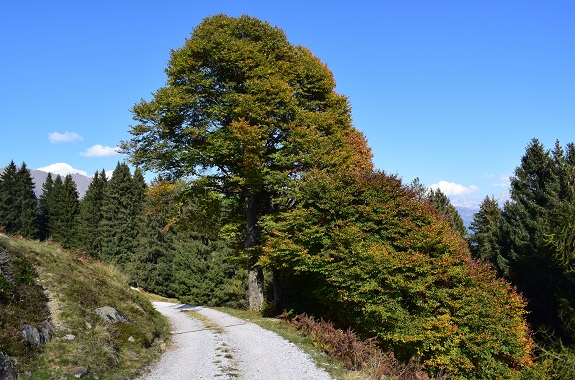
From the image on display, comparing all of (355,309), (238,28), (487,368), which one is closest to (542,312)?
(487,368)

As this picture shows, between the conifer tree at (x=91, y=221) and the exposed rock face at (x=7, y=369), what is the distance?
190 feet

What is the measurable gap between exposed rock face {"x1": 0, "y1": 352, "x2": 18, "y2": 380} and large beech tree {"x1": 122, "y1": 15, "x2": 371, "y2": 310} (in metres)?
12.6

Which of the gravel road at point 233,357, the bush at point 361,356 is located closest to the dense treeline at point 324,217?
the bush at point 361,356

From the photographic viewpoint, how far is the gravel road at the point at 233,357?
425 inches

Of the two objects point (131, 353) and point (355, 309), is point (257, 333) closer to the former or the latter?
point (355, 309)

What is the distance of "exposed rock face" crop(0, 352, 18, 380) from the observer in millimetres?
7691

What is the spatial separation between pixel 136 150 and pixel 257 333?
1224 centimetres

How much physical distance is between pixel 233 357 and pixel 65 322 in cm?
527

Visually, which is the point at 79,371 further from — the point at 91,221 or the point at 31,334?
the point at 91,221

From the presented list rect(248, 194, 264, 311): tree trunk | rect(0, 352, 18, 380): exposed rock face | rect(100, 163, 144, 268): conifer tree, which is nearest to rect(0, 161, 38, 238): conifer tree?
rect(100, 163, 144, 268): conifer tree

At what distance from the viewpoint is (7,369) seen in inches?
310

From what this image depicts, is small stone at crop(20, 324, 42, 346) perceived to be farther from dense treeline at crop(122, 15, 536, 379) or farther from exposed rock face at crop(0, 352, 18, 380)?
dense treeline at crop(122, 15, 536, 379)

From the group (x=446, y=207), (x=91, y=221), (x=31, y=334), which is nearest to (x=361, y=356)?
(x=31, y=334)

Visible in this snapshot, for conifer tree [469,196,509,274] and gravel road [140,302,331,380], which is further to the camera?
conifer tree [469,196,509,274]
